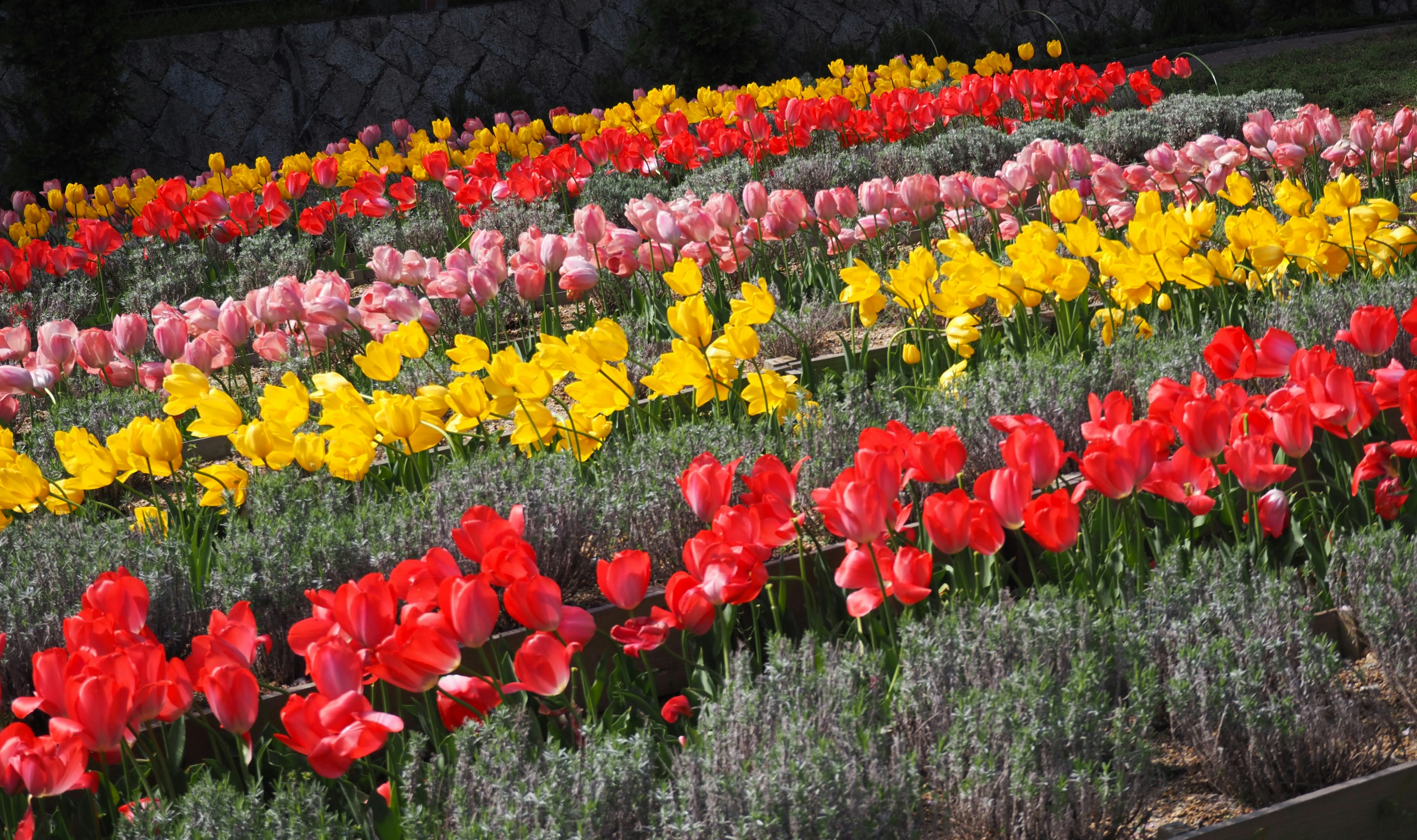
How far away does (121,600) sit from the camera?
1.75 meters

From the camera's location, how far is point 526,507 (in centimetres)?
246

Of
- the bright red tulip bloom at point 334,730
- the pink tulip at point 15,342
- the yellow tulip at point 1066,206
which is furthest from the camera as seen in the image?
the pink tulip at point 15,342

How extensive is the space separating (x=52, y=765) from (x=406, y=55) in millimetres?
11668

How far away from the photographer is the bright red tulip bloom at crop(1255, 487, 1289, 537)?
2043mm

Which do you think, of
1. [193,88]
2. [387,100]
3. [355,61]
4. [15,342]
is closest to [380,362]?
[15,342]

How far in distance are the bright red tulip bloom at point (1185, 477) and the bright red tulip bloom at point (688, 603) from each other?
2.26 ft

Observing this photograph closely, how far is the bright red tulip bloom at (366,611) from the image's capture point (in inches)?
63.6

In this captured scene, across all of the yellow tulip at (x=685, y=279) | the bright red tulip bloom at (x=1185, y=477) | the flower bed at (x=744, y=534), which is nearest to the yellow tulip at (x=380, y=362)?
the flower bed at (x=744, y=534)

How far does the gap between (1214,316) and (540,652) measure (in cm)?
238

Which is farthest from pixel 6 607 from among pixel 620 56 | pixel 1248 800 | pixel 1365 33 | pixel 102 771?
pixel 1365 33

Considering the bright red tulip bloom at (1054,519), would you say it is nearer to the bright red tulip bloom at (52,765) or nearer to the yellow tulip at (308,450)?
the bright red tulip bloom at (52,765)

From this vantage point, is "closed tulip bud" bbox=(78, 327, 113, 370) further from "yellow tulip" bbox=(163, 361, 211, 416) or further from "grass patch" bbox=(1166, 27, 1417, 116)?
"grass patch" bbox=(1166, 27, 1417, 116)

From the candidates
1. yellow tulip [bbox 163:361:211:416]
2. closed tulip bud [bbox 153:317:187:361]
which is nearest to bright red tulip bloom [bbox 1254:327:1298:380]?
yellow tulip [bbox 163:361:211:416]

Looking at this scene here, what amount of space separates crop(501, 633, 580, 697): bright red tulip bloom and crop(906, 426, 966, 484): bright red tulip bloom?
654 millimetres
